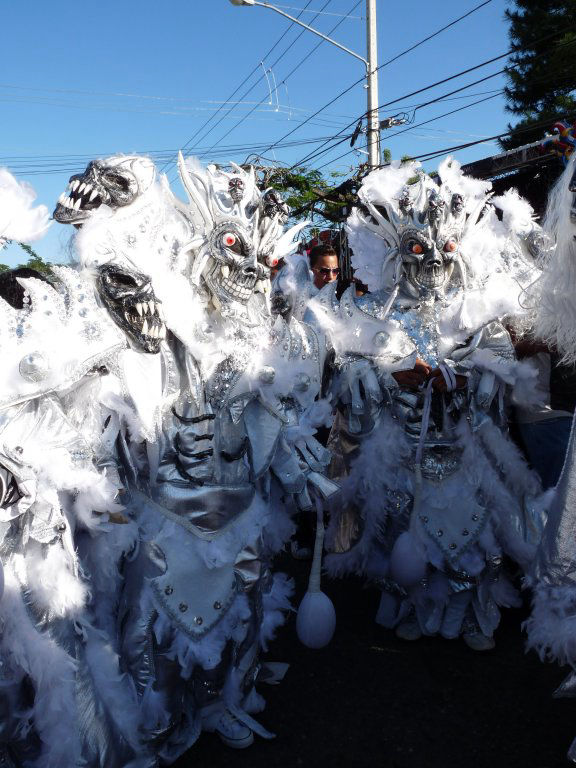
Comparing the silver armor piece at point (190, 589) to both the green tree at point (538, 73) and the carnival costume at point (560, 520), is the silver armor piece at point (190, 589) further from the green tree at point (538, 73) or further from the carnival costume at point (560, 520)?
the green tree at point (538, 73)

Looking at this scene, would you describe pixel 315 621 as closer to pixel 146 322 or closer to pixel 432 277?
pixel 146 322

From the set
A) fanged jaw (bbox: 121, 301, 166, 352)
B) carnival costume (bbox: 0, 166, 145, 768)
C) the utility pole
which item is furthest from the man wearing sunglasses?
the utility pole

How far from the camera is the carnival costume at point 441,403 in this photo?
3.51m

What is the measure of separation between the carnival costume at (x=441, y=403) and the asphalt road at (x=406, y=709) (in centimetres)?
21

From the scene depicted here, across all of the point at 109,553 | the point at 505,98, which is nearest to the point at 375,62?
the point at 505,98

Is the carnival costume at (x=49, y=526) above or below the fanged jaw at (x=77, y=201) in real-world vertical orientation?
below

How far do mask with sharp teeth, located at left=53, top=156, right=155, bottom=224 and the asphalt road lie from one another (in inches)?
82.7

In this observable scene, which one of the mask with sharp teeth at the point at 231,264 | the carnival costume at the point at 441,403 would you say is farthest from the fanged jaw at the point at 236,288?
the carnival costume at the point at 441,403

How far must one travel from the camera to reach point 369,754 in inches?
110

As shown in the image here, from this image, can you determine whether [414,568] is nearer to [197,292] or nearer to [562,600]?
[562,600]

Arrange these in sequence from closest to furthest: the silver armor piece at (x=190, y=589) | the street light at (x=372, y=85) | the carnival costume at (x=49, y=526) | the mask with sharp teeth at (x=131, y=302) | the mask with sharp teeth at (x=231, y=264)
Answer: the carnival costume at (x=49, y=526)
the mask with sharp teeth at (x=131, y=302)
the silver armor piece at (x=190, y=589)
the mask with sharp teeth at (x=231, y=264)
the street light at (x=372, y=85)

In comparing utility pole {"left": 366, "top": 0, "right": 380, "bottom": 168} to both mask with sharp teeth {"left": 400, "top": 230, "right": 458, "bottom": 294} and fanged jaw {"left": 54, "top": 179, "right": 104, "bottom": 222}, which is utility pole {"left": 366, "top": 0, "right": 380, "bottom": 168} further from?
fanged jaw {"left": 54, "top": 179, "right": 104, "bottom": 222}

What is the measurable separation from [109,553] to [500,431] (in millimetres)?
2061

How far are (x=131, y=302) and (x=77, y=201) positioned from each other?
388mm
